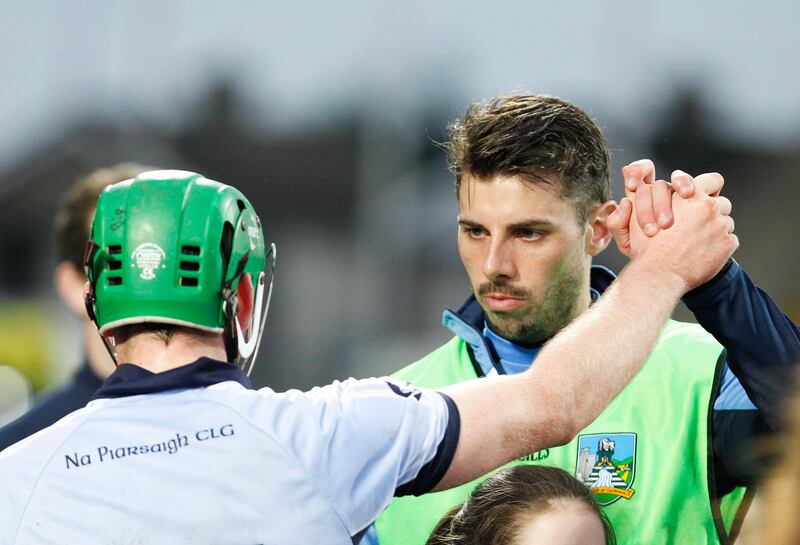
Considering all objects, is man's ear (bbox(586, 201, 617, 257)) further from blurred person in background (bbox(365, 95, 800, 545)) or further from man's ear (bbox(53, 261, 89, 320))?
man's ear (bbox(53, 261, 89, 320))

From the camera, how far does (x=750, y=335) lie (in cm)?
314

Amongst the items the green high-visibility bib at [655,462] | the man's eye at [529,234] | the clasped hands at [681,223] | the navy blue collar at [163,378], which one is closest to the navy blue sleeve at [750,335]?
the clasped hands at [681,223]

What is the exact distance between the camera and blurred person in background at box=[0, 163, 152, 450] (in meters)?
4.43

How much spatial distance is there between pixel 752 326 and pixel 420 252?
12986mm

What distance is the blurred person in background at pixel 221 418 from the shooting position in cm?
248

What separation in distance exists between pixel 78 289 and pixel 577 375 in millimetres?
2597

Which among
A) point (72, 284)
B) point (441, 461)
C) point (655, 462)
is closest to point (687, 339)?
point (655, 462)

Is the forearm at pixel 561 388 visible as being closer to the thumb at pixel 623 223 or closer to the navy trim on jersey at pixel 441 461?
the navy trim on jersey at pixel 441 461

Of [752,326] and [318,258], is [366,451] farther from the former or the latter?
[318,258]

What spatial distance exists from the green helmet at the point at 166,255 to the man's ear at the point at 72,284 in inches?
78.9

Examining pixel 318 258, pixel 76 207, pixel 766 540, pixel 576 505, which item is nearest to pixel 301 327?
pixel 318 258

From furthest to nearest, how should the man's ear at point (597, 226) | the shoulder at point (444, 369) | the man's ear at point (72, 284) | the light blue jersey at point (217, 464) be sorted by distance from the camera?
the man's ear at point (72, 284) < the man's ear at point (597, 226) < the shoulder at point (444, 369) < the light blue jersey at point (217, 464)

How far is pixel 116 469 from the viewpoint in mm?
2502

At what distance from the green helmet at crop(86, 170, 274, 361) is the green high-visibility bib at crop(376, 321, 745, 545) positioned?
118cm
